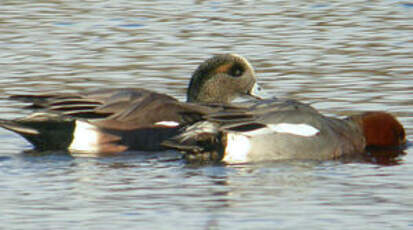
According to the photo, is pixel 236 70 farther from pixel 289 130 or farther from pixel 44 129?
pixel 44 129

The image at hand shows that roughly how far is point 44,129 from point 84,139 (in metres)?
0.33

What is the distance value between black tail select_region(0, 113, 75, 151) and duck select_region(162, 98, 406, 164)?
40.2 inches

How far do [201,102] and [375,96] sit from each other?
2.34 m

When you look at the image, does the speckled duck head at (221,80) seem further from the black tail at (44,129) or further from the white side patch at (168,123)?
the black tail at (44,129)

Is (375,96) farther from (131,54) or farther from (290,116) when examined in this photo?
(131,54)

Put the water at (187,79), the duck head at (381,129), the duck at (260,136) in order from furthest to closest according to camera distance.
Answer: the duck head at (381,129) → the duck at (260,136) → the water at (187,79)

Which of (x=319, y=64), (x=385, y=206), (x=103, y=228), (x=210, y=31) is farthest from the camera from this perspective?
(x=210, y=31)

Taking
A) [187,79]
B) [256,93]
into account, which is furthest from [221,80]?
[187,79]

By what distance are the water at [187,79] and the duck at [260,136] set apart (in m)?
0.20

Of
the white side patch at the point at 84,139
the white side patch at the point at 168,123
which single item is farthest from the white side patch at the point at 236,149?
the white side patch at the point at 84,139

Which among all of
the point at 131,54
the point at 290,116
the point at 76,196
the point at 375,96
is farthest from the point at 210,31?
the point at 76,196

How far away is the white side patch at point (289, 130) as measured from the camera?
8.83 m

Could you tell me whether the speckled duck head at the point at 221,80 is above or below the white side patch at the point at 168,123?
above

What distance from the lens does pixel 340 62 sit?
1343cm
